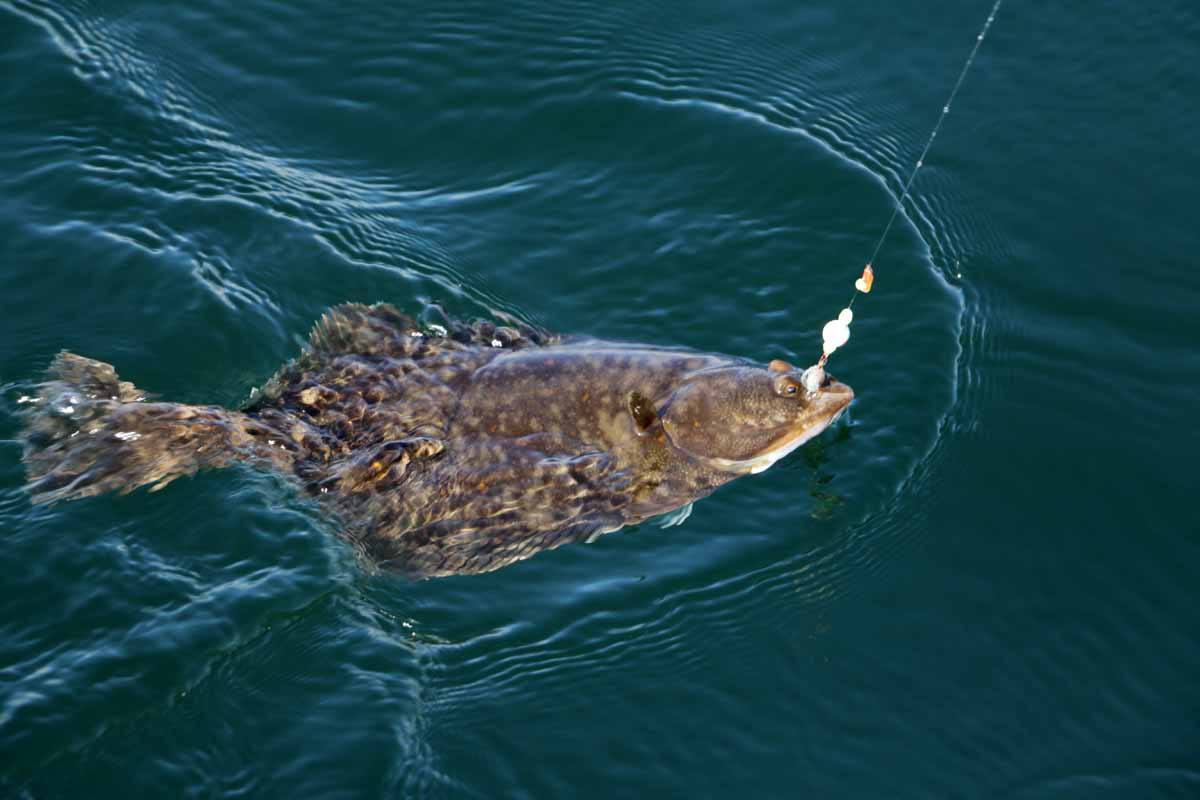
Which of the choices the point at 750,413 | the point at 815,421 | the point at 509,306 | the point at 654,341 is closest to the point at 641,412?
the point at 750,413

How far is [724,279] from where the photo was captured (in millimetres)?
7723

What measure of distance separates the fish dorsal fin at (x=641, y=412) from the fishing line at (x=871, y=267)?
0.77 m

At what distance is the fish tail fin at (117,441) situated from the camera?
6313 millimetres

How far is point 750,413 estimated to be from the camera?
21.1ft

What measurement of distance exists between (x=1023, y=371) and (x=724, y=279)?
1.76m

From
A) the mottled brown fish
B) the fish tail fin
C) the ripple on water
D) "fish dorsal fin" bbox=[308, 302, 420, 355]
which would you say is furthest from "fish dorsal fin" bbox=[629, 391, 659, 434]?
the fish tail fin

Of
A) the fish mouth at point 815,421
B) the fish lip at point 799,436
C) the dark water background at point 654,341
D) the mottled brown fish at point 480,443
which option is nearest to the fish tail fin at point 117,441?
the mottled brown fish at point 480,443

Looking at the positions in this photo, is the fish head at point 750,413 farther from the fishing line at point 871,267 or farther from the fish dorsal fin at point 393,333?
the fish dorsal fin at point 393,333

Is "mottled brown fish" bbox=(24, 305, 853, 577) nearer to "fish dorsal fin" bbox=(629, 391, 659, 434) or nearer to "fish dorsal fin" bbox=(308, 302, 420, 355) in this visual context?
"fish dorsal fin" bbox=(629, 391, 659, 434)

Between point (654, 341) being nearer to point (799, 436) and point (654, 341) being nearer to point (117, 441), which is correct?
point (799, 436)

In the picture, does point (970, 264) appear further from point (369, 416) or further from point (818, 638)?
point (369, 416)

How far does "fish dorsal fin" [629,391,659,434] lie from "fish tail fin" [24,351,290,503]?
1735 mm

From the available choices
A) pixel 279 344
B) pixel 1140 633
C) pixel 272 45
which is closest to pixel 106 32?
pixel 272 45

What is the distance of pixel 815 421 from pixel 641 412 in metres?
0.85
